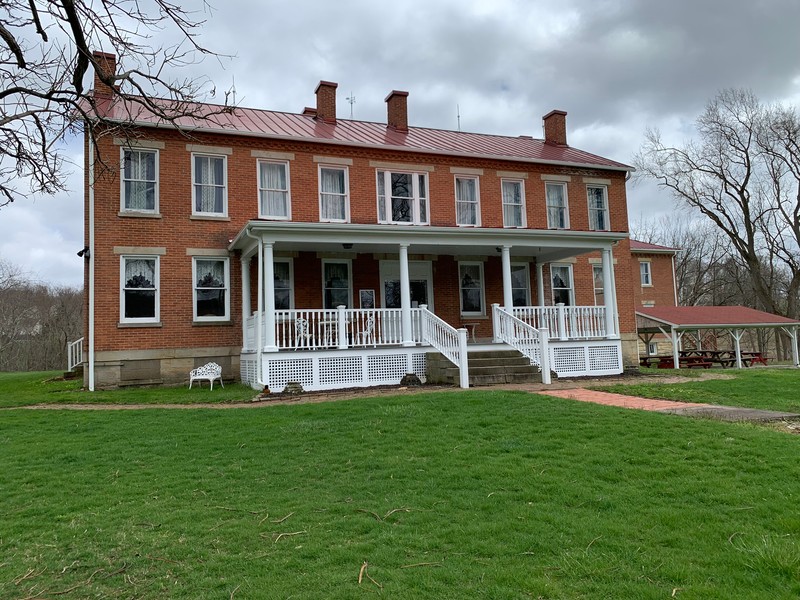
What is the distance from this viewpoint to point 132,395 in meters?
13.6

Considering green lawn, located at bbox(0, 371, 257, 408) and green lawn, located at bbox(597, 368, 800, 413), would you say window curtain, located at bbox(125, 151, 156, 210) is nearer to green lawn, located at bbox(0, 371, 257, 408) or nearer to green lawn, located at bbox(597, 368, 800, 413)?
green lawn, located at bbox(0, 371, 257, 408)

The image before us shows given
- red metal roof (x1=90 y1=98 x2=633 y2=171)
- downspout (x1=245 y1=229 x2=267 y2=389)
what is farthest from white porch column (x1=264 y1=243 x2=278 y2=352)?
red metal roof (x1=90 y1=98 x2=633 y2=171)

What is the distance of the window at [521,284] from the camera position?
1998cm

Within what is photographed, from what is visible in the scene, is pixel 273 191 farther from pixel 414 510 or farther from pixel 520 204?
pixel 414 510

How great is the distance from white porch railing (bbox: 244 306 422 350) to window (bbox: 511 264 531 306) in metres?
5.53

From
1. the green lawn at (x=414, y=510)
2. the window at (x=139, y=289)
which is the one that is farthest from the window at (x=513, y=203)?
the green lawn at (x=414, y=510)

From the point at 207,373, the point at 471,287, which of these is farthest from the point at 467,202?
the point at 207,373

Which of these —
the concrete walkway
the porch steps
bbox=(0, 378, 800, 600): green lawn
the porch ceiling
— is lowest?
bbox=(0, 378, 800, 600): green lawn

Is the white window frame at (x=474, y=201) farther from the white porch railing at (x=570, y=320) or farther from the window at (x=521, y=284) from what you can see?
the white porch railing at (x=570, y=320)

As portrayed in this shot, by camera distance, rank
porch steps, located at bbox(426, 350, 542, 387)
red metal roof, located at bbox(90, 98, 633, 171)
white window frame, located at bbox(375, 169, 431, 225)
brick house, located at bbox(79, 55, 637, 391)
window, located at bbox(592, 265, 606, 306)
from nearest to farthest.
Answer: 1. porch steps, located at bbox(426, 350, 542, 387)
2. brick house, located at bbox(79, 55, 637, 391)
3. red metal roof, located at bbox(90, 98, 633, 171)
4. white window frame, located at bbox(375, 169, 431, 225)
5. window, located at bbox(592, 265, 606, 306)

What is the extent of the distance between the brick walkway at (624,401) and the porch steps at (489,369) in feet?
7.55

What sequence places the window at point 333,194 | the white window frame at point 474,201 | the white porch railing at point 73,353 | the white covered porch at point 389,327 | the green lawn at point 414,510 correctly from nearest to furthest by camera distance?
the green lawn at point 414,510 → the white covered porch at point 389,327 → the window at point 333,194 → the white window frame at point 474,201 → the white porch railing at point 73,353

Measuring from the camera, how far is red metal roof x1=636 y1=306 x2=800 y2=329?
80.2 ft

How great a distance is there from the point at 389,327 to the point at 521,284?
6774mm
